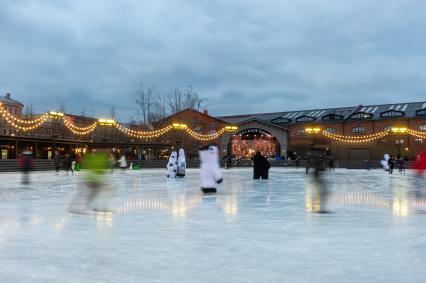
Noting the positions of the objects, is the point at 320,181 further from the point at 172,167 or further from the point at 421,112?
the point at 421,112

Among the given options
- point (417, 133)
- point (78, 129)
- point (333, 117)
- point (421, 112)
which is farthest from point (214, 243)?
point (333, 117)

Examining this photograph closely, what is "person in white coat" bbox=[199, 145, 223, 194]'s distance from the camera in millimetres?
13594

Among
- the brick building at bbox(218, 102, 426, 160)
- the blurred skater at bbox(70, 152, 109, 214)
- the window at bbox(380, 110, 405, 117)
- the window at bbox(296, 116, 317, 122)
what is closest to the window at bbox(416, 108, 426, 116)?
the brick building at bbox(218, 102, 426, 160)

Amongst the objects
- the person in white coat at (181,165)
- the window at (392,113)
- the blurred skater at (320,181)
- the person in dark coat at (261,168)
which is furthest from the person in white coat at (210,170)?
the window at (392,113)

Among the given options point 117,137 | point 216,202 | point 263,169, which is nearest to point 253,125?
point 117,137

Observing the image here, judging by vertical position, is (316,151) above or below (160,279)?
above

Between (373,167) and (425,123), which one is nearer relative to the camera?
(373,167)

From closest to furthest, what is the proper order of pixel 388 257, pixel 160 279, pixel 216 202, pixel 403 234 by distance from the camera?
pixel 160 279 → pixel 388 257 → pixel 403 234 → pixel 216 202

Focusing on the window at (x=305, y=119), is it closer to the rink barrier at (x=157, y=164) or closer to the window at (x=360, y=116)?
the window at (x=360, y=116)

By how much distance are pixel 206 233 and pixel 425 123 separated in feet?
179

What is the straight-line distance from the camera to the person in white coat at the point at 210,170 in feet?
44.6

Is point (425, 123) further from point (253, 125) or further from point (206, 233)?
point (206, 233)

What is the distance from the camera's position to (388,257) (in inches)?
196

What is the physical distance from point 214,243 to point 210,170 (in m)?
7.98
